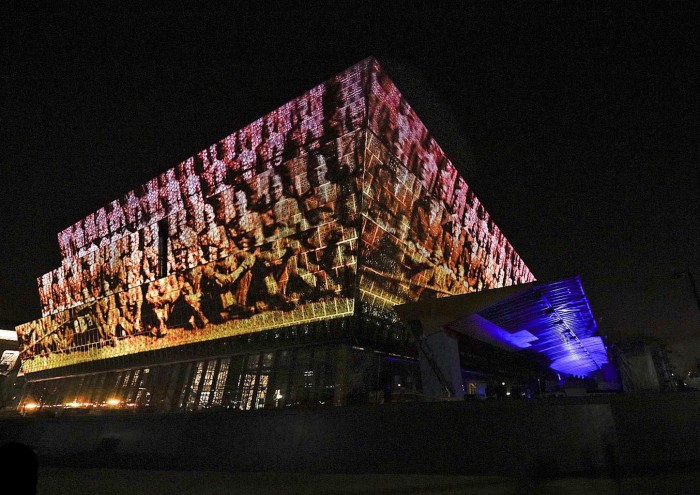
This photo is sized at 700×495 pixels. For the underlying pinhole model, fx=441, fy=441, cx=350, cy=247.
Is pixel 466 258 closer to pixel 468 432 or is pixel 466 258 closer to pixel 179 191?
pixel 179 191

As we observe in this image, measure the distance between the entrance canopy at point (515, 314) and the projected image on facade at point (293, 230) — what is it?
453cm

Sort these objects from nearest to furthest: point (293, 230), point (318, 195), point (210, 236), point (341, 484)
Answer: point (341, 484) → point (318, 195) → point (293, 230) → point (210, 236)

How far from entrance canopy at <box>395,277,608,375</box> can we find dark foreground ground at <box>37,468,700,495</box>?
6.12 meters

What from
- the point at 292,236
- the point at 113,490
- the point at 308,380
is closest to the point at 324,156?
the point at 292,236

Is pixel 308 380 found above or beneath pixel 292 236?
beneath

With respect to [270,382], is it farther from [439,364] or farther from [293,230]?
[439,364]

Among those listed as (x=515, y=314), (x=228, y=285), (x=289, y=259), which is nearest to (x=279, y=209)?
(x=289, y=259)

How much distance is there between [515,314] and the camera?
54.7ft

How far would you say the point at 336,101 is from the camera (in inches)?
839

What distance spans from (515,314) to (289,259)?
36.7ft

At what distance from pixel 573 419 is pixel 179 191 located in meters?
27.0

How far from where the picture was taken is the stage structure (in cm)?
2030

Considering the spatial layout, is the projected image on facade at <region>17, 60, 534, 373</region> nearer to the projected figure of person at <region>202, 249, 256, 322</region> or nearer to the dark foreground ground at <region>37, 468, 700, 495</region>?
the projected figure of person at <region>202, 249, 256, 322</region>

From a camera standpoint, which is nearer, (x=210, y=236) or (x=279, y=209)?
(x=279, y=209)
